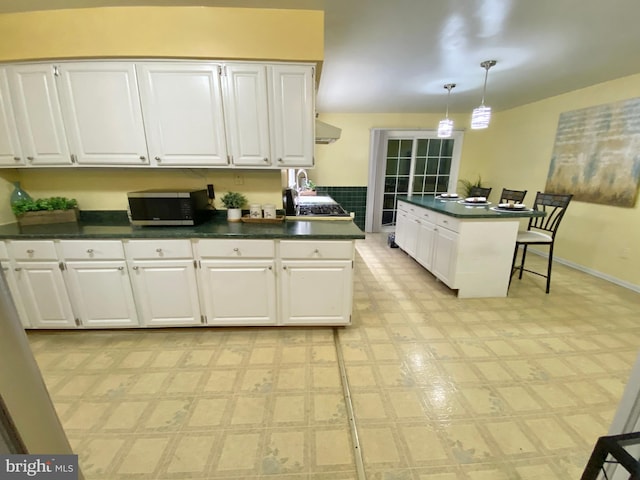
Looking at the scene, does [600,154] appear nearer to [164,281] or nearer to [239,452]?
[239,452]

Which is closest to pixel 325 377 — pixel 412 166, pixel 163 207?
pixel 163 207

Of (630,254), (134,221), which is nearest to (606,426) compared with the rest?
(630,254)

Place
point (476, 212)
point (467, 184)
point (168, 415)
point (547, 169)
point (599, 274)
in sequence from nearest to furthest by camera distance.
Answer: point (168, 415)
point (476, 212)
point (599, 274)
point (547, 169)
point (467, 184)

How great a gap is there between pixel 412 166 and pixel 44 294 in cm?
559

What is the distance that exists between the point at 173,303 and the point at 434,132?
5241 millimetres

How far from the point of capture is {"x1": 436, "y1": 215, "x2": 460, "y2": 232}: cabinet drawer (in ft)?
8.82

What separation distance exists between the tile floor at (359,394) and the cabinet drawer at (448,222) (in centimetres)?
82

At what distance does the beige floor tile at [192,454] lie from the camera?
4.00 feet

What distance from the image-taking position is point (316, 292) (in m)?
2.08

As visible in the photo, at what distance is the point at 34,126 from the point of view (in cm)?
A: 197

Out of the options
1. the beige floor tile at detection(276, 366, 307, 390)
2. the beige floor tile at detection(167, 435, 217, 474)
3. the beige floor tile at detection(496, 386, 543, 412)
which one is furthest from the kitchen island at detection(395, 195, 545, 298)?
the beige floor tile at detection(167, 435, 217, 474)

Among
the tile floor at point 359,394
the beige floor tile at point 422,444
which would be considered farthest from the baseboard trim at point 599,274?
the beige floor tile at point 422,444

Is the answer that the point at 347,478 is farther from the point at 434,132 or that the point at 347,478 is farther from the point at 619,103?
the point at 434,132

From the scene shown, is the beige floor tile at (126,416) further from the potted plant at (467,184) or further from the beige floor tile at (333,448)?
the potted plant at (467,184)
